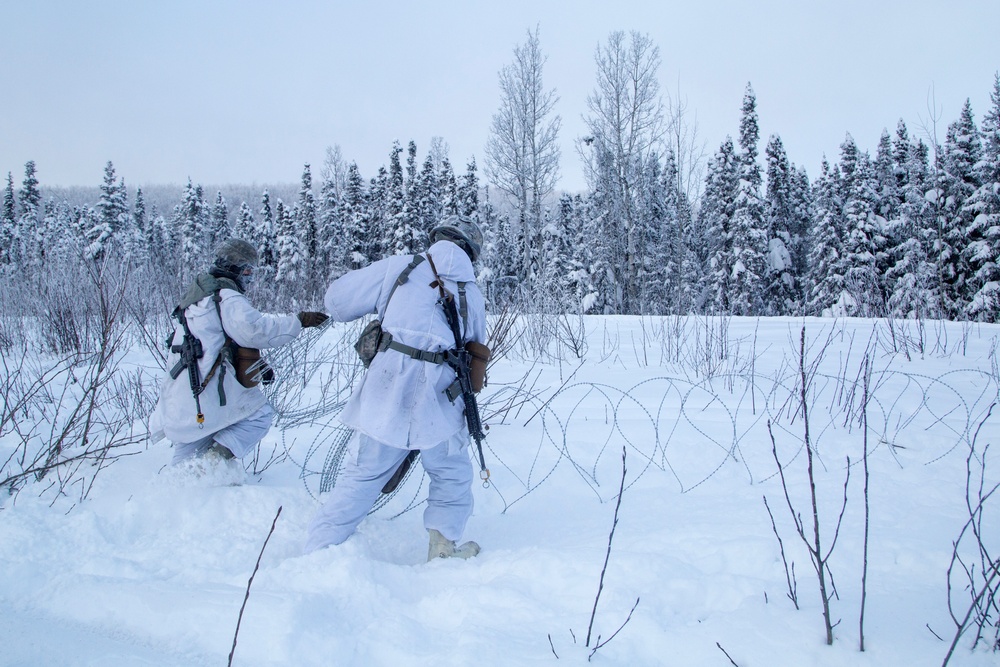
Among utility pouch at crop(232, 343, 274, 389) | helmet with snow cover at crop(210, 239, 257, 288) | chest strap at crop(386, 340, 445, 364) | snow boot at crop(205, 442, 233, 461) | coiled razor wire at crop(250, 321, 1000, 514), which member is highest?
helmet with snow cover at crop(210, 239, 257, 288)

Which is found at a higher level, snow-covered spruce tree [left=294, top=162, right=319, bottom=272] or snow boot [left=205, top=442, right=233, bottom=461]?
snow-covered spruce tree [left=294, top=162, right=319, bottom=272]

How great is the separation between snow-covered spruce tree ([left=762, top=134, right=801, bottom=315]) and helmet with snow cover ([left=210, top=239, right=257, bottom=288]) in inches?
1080

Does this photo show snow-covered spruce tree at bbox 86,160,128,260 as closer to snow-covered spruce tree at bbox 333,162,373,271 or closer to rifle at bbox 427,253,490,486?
snow-covered spruce tree at bbox 333,162,373,271

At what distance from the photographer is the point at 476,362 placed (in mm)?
2908

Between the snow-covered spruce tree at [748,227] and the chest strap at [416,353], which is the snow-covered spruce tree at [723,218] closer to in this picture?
the snow-covered spruce tree at [748,227]

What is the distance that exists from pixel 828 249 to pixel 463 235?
28003 mm

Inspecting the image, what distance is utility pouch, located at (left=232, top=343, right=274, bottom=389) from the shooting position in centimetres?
351

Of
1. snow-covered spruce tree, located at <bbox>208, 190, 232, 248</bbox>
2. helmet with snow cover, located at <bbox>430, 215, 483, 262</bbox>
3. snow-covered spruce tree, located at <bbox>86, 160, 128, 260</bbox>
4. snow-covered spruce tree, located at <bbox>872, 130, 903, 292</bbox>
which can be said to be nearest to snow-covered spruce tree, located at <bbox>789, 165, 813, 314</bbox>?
snow-covered spruce tree, located at <bbox>872, 130, 903, 292</bbox>

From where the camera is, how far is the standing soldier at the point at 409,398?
2.71m

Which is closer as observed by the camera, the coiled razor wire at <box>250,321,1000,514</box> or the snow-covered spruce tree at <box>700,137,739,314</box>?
the coiled razor wire at <box>250,321,1000,514</box>

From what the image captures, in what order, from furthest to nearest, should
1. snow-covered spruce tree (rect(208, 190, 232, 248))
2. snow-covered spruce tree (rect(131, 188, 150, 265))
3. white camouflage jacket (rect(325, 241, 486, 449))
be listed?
snow-covered spruce tree (rect(208, 190, 232, 248)) < snow-covered spruce tree (rect(131, 188, 150, 265)) < white camouflage jacket (rect(325, 241, 486, 449))

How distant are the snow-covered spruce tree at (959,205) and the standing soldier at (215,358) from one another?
2587 cm

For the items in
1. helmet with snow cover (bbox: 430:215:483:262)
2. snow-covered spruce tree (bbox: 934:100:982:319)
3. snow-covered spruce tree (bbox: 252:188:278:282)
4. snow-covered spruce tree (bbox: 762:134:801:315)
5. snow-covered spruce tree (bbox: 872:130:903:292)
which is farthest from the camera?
snow-covered spruce tree (bbox: 252:188:278:282)

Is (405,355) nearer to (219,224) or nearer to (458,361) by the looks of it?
(458,361)
